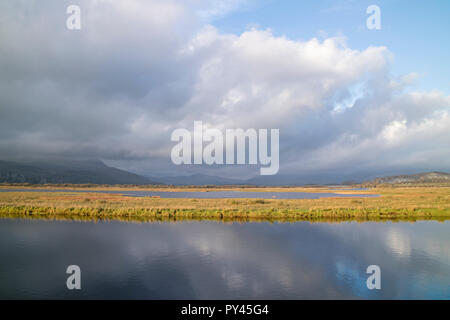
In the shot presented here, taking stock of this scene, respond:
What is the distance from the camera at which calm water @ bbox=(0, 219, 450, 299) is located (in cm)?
1443

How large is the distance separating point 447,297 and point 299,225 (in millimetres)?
19811

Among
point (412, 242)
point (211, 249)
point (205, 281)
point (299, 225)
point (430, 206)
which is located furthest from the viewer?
point (430, 206)

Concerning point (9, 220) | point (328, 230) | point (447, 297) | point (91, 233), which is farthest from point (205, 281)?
point (9, 220)

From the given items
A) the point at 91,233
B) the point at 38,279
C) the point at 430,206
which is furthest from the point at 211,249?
the point at 430,206

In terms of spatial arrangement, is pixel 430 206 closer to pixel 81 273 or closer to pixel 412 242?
pixel 412 242

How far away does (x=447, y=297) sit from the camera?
1374 centimetres

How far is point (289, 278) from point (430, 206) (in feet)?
139

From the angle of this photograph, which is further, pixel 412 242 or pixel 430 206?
pixel 430 206

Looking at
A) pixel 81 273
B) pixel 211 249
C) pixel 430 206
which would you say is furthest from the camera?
pixel 430 206

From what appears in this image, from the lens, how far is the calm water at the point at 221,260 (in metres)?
14.4

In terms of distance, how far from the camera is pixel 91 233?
27547mm

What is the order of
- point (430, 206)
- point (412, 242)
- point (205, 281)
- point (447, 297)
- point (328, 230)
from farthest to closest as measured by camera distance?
1. point (430, 206)
2. point (328, 230)
3. point (412, 242)
4. point (205, 281)
5. point (447, 297)

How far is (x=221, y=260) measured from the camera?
19.5 meters

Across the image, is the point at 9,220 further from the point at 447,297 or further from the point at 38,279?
the point at 447,297
